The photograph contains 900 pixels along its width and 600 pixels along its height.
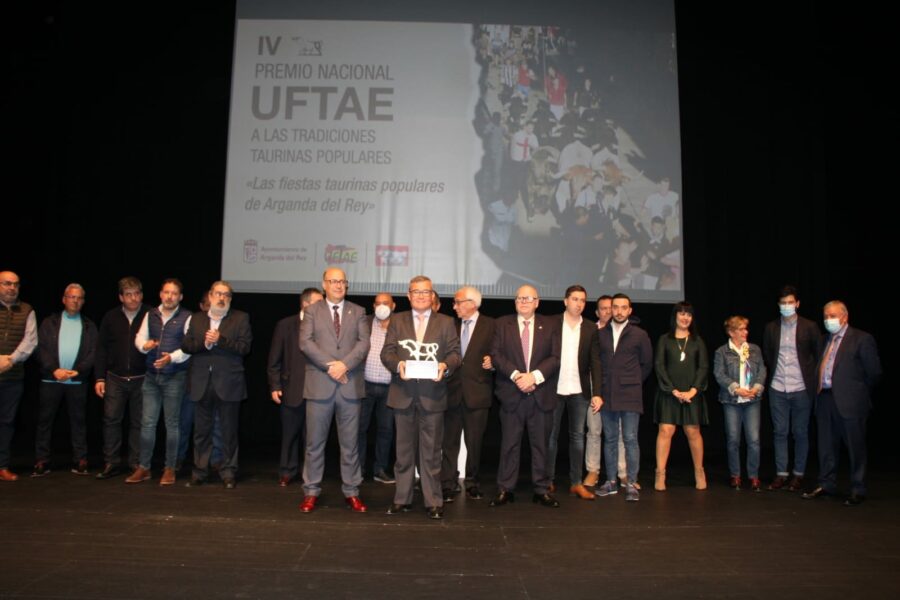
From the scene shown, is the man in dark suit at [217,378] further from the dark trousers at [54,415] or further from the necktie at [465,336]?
the necktie at [465,336]

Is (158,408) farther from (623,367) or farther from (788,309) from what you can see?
(788,309)

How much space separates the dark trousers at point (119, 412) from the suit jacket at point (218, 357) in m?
0.60

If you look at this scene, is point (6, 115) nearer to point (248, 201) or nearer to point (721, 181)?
point (248, 201)

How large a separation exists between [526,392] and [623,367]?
2.73ft

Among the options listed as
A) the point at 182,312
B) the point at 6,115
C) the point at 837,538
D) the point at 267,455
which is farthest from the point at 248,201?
the point at 837,538

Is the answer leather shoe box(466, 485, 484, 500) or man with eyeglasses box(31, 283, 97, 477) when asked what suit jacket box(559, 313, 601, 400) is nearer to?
leather shoe box(466, 485, 484, 500)

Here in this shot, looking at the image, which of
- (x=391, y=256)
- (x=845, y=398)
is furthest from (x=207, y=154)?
(x=845, y=398)

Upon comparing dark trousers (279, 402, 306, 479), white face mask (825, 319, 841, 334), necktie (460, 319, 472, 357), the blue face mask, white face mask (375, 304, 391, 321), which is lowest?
dark trousers (279, 402, 306, 479)

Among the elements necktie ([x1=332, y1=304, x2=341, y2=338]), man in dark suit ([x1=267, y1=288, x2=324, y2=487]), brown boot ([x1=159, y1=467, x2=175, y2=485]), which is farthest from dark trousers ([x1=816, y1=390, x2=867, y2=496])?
brown boot ([x1=159, y1=467, x2=175, y2=485])

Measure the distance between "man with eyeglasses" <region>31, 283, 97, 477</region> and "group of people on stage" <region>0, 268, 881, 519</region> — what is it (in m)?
0.01

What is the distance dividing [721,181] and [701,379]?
3.05 metres

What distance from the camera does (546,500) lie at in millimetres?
4484

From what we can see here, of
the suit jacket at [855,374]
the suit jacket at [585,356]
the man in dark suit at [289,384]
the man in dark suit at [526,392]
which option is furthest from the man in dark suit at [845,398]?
the man in dark suit at [289,384]

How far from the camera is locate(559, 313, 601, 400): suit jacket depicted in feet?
15.7
